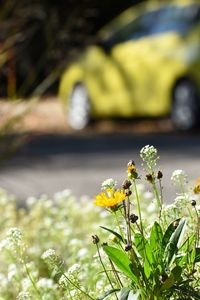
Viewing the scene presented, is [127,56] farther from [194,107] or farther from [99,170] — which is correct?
[99,170]

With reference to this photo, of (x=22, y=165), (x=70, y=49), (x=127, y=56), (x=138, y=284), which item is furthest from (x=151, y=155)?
(x=127, y=56)

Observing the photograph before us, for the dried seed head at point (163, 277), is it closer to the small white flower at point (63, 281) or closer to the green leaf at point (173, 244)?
the green leaf at point (173, 244)

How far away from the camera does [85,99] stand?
17.8 meters

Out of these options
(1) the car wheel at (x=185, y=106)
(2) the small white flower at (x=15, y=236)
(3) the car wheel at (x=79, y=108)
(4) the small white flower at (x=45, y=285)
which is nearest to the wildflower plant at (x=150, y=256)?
(2) the small white flower at (x=15, y=236)

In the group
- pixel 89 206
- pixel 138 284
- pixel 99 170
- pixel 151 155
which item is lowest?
pixel 138 284

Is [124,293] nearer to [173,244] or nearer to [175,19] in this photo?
[173,244]

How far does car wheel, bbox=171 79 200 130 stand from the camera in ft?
51.6

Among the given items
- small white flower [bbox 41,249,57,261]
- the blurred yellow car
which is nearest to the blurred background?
the blurred yellow car

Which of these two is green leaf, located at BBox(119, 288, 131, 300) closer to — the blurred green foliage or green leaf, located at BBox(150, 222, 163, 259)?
green leaf, located at BBox(150, 222, 163, 259)

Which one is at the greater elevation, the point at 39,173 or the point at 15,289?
the point at 39,173

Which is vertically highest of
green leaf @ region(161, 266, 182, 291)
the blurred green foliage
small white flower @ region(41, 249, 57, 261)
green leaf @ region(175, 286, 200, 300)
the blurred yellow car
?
the blurred yellow car

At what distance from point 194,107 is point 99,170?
3.40 meters

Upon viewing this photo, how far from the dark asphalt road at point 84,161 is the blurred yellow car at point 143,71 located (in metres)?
0.44

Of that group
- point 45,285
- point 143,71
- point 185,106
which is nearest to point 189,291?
point 45,285
